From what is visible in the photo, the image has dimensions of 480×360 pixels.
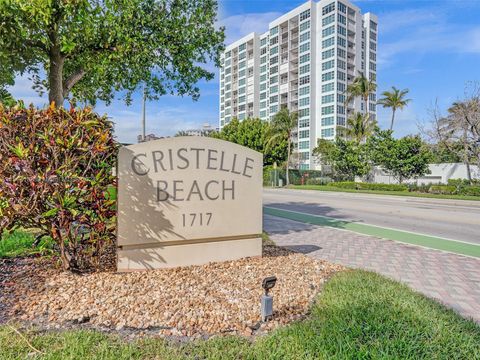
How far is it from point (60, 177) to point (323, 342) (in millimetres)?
3258

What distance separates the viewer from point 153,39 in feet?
26.8

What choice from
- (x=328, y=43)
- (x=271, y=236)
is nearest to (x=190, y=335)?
(x=271, y=236)

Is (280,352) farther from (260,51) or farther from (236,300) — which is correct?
(260,51)

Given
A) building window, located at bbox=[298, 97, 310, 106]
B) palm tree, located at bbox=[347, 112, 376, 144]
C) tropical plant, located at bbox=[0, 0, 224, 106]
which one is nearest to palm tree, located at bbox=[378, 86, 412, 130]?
palm tree, located at bbox=[347, 112, 376, 144]

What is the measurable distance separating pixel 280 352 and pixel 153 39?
7798 millimetres

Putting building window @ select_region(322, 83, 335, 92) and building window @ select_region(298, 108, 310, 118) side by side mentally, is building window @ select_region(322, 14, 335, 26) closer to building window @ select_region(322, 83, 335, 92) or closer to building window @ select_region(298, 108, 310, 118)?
building window @ select_region(322, 83, 335, 92)

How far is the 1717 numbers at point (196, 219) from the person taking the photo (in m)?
4.74

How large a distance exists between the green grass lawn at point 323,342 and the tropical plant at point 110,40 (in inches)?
209

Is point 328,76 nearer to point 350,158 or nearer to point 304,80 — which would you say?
point 304,80

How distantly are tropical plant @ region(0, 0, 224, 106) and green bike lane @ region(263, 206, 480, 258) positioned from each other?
19.1 ft

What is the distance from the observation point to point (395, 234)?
28.6ft

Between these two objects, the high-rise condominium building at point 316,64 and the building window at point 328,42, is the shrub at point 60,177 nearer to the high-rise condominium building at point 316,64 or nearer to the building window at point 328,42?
the high-rise condominium building at point 316,64

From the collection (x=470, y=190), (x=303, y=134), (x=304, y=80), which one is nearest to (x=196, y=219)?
(x=470, y=190)

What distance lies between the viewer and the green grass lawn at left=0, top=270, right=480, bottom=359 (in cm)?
248
